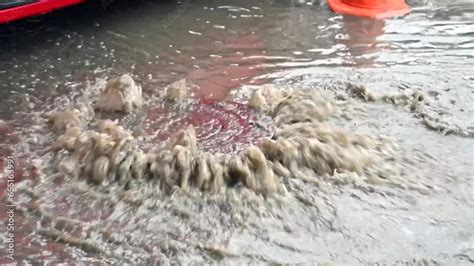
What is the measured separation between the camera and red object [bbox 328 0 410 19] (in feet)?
18.0

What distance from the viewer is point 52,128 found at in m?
3.64

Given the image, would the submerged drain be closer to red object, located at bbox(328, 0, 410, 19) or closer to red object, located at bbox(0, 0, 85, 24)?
red object, located at bbox(0, 0, 85, 24)

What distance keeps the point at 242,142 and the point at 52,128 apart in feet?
3.68

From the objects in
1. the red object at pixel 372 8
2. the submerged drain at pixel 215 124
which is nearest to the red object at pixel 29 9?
the submerged drain at pixel 215 124

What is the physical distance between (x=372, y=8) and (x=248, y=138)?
2.62 m

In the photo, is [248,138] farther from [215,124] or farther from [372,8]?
[372,8]

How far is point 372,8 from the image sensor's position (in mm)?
5594

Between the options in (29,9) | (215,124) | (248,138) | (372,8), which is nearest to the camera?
(248,138)

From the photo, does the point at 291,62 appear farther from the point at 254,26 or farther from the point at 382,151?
the point at 382,151

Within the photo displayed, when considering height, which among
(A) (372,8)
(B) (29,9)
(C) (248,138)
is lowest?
(C) (248,138)

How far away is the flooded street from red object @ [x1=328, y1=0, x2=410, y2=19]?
0.18 metres

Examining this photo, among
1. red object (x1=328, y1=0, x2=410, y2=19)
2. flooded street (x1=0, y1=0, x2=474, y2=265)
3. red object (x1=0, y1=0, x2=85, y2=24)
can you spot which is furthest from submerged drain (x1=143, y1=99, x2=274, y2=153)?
red object (x1=328, y1=0, x2=410, y2=19)

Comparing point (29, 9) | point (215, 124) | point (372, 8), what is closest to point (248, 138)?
point (215, 124)

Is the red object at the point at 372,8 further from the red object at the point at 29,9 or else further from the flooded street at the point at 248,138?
the red object at the point at 29,9
